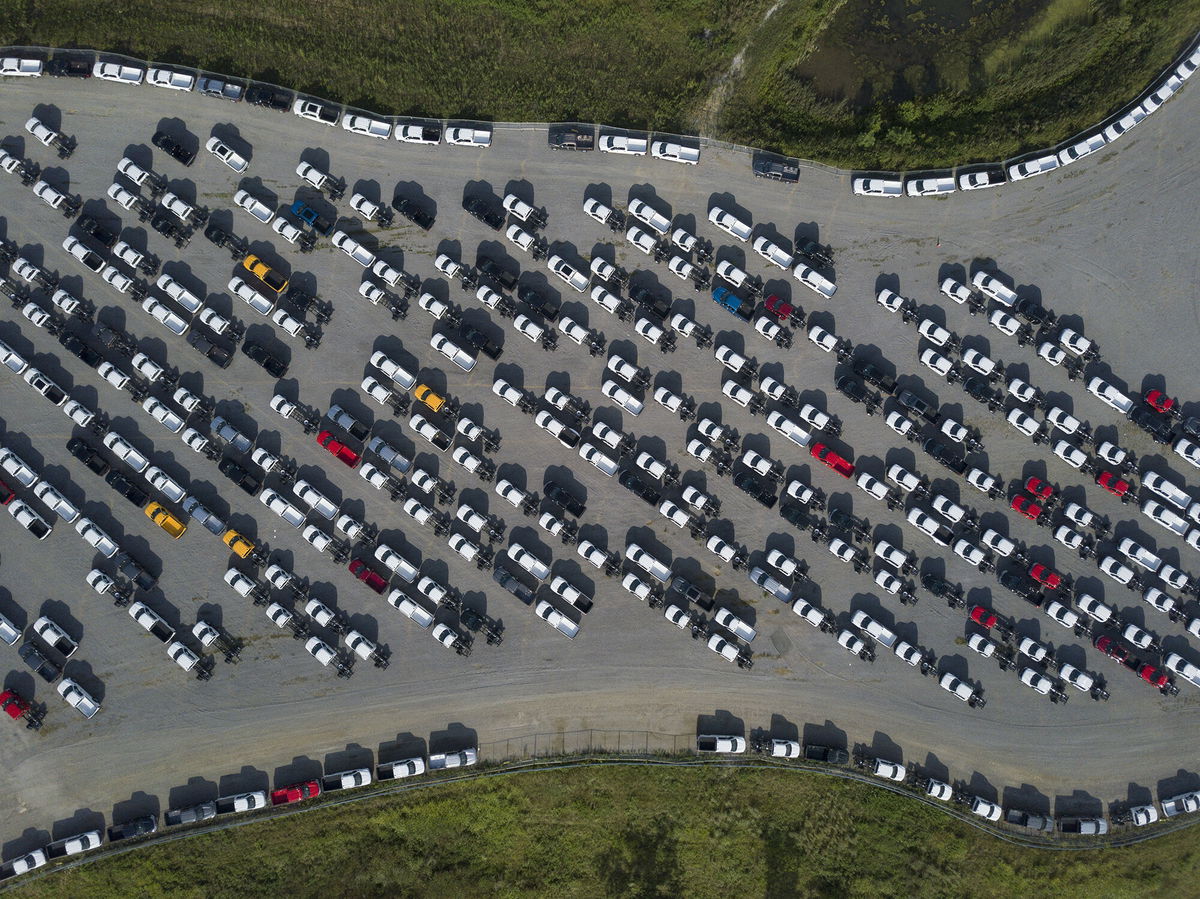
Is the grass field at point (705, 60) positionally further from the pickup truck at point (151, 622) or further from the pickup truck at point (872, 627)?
the pickup truck at point (151, 622)

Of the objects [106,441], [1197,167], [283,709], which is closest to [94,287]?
[106,441]

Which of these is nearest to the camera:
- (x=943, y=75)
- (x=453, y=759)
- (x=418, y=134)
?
(x=453, y=759)

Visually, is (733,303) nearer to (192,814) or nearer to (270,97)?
(270,97)

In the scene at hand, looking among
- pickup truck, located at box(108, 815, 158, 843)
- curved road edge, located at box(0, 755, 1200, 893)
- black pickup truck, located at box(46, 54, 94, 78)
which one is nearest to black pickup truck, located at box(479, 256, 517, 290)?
black pickup truck, located at box(46, 54, 94, 78)

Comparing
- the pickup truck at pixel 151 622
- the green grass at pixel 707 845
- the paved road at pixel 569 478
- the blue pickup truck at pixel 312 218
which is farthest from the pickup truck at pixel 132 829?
the blue pickup truck at pixel 312 218

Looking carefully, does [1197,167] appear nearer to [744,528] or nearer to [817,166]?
[817,166]

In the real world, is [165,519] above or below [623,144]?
below

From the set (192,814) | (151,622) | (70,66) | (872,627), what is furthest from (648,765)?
(70,66)
